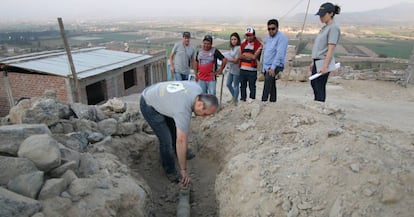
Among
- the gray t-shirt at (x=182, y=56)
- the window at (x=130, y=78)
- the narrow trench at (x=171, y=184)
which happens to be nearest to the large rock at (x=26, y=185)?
the narrow trench at (x=171, y=184)

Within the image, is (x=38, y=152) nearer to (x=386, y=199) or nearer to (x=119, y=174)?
(x=119, y=174)

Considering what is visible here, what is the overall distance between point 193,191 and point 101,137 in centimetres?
A: 140

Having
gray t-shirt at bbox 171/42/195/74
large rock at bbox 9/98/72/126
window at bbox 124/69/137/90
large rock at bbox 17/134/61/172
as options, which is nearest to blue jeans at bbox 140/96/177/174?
large rock at bbox 9/98/72/126

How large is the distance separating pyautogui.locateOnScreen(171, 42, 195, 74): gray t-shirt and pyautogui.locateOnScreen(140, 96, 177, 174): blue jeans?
2558mm

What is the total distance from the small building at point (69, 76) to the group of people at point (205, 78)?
535cm

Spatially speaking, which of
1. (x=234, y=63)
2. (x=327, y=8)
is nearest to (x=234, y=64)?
(x=234, y=63)

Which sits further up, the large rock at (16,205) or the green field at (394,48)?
the large rock at (16,205)

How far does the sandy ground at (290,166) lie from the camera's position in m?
2.43

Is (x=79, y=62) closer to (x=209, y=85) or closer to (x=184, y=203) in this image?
(x=209, y=85)

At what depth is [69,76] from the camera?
10.9m

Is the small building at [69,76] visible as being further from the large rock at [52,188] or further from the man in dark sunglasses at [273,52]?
the large rock at [52,188]


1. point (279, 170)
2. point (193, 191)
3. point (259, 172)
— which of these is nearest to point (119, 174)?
point (193, 191)

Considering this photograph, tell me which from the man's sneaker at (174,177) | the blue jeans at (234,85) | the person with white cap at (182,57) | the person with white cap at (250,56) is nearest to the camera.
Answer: the man's sneaker at (174,177)

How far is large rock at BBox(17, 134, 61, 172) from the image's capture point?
7.83 ft
